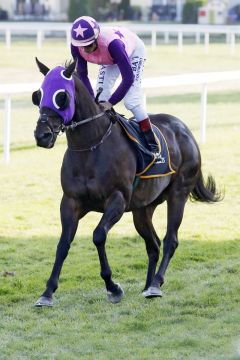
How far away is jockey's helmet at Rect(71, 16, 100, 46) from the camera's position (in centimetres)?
652

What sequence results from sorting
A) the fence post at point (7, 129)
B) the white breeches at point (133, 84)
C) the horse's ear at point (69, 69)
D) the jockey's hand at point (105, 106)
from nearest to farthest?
the horse's ear at point (69, 69)
the jockey's hand at point (105, 106)
the white breeches at point (133, 84)
the fence post at point (7, 129)

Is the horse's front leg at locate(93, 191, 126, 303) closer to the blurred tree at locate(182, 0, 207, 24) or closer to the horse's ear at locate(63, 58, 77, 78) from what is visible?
the horse's ear at locate(63, 58, 77, 78)

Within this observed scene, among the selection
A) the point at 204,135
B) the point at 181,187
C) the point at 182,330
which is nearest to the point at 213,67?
the point at 204,135

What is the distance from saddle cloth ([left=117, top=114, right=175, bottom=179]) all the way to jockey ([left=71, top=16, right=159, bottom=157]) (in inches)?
1.9

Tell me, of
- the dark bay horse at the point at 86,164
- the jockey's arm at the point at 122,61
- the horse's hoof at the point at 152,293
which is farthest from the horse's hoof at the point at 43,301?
the jockey's arm at the point at 122,61

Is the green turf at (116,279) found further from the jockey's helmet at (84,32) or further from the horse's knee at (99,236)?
the jockey's helmet at (84,32)

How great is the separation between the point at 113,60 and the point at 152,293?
1509mm

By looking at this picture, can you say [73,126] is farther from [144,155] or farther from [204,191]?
[204,191]

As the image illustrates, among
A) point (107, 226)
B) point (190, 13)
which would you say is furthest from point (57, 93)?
point (190, 13)

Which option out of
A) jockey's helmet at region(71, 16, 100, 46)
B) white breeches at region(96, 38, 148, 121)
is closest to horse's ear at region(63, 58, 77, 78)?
jockey's helmet at region(71, 16, 100, 46)

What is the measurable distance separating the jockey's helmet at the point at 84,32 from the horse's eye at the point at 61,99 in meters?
0.44

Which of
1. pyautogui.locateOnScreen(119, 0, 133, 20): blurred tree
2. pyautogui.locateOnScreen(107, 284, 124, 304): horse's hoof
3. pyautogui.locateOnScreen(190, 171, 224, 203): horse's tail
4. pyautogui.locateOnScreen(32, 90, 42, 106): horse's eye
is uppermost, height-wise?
pyautogui.locateOnScreen(32, 90, 42, 106): horse's eye

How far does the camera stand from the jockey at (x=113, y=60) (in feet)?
21.5

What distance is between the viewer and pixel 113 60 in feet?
22.2
